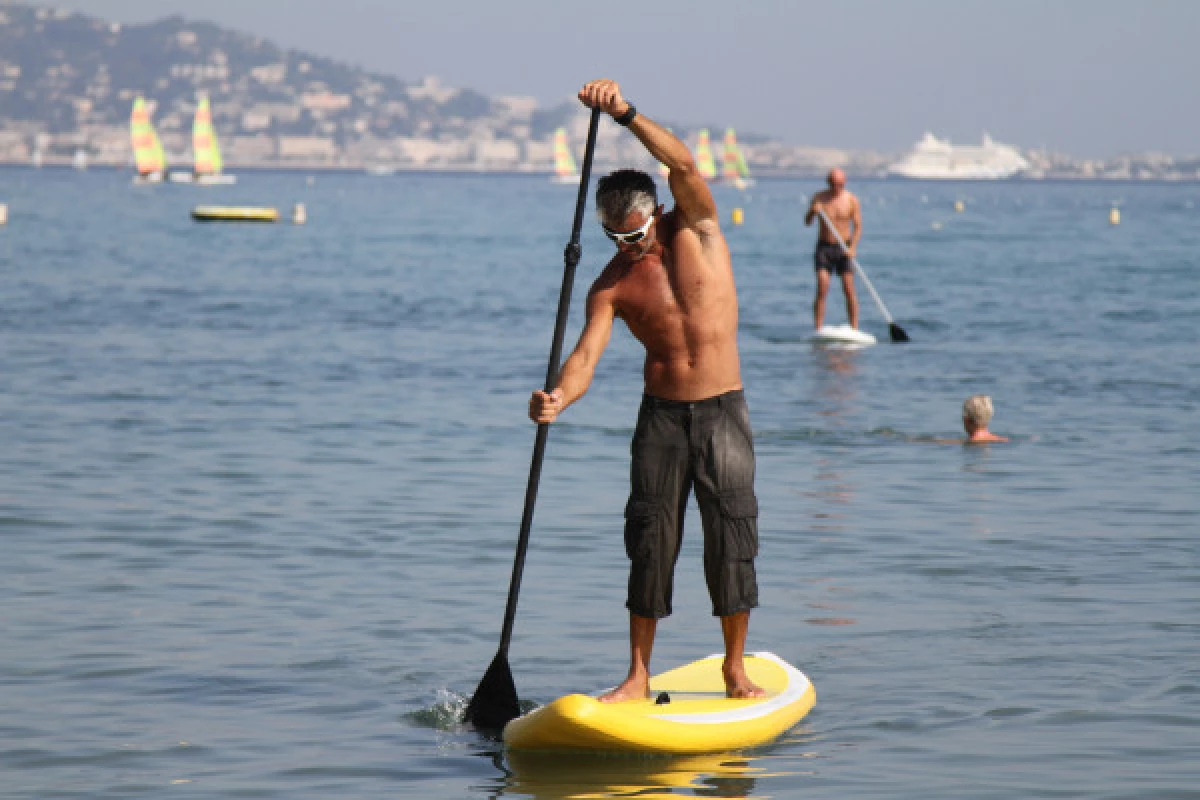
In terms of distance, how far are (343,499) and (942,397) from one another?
334 inches

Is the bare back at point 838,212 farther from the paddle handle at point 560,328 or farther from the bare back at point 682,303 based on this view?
the bare back at point 682,303

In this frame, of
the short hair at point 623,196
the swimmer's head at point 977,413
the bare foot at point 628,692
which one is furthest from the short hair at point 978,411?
the short hair at point 623,196

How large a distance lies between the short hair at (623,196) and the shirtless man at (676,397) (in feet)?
0.04

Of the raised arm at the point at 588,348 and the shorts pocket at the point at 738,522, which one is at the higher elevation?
the raised arm at the point at 588,348

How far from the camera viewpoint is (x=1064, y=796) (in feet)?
22.1

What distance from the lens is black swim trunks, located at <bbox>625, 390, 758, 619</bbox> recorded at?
731cm

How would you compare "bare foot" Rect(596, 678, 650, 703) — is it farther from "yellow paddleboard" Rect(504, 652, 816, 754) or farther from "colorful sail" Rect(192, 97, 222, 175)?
"colorful sail" Rect(192, 97, 222, 175)

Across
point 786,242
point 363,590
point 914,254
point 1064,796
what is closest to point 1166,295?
point 914,254

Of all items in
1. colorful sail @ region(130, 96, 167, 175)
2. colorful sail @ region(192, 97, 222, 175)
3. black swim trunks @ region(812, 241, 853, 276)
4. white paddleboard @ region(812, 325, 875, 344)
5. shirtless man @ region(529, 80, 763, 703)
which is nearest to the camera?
shirtless man @ region(529, 80, 763, 703)

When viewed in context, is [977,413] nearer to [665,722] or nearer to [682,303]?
[682,303]

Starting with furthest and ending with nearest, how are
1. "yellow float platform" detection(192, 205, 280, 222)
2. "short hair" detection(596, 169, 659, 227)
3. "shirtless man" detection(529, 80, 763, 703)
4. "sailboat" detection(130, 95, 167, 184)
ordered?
"sailboat" detection(130, 95, 167, 184)
"yellow float platform" detection(192, 205, 280, 222)
"shirtless man" detection(529, 80, 763, 703)
"short hair" detection(596, 169, 659, 227)

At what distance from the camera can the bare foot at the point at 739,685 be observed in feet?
25.0

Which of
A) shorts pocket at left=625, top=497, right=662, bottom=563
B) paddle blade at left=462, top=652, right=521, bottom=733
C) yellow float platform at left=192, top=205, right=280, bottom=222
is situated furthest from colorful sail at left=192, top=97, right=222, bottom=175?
shorts pocket at left=625, top=497, right=662, bottom=563

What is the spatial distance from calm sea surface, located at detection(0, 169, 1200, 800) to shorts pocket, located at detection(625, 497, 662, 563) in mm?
783
